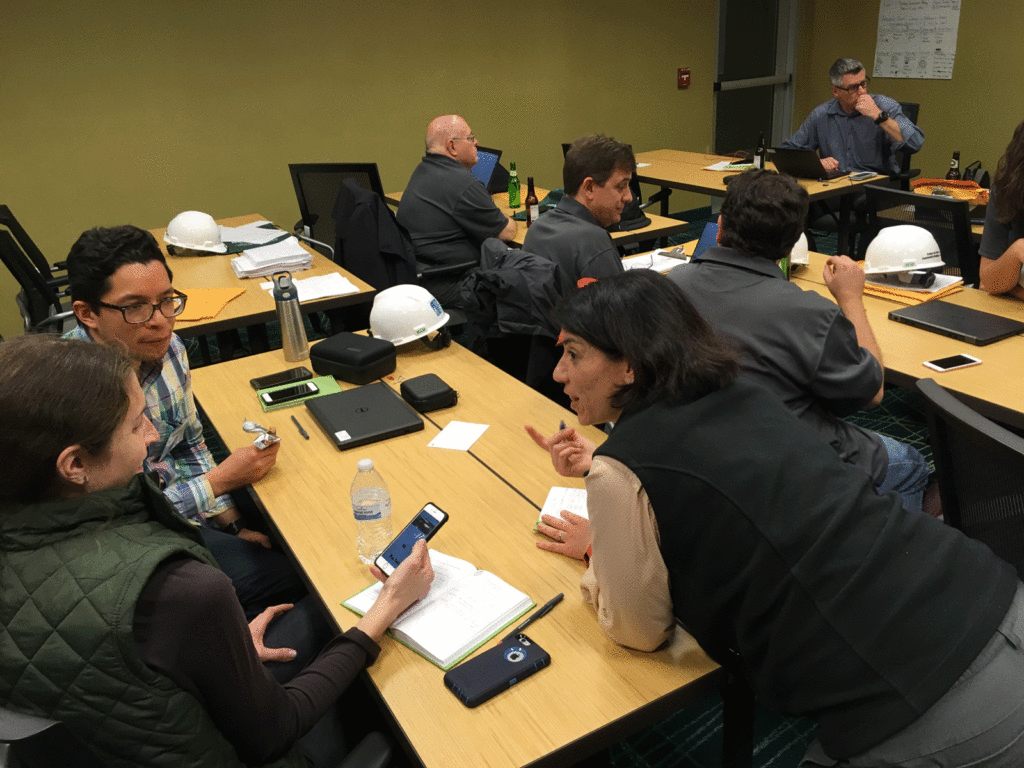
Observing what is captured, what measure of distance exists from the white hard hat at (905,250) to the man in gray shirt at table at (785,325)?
83 cm

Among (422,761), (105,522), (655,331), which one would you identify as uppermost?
(655,331)

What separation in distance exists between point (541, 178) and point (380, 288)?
11.9ft

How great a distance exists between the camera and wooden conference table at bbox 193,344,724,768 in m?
1.28

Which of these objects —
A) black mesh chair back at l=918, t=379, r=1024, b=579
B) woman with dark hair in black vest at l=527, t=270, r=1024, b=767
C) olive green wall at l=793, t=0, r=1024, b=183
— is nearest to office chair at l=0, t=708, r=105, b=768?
woman with dark hair in black vest at l=527, t=270, r=1024, b=767

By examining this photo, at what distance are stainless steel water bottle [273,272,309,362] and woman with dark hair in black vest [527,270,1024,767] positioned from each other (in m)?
1.69

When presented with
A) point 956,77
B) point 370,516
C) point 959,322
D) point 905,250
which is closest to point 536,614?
point 370,516

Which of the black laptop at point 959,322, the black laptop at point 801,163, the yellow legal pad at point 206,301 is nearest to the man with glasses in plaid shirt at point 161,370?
the yellow legal pad at point 206,301

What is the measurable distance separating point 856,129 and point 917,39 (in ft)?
7.23

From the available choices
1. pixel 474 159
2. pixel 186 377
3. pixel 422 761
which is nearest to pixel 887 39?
pixel 474 159

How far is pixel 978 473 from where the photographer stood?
1.46 metres

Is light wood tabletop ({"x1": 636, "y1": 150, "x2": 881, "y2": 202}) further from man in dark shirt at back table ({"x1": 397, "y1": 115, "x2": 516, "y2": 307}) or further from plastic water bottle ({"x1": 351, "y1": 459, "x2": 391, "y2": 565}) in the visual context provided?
plastic water bottle ({"x1": 351, "y1": 459, "x2": 391, "y2": 565})

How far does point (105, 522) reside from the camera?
1116 mm

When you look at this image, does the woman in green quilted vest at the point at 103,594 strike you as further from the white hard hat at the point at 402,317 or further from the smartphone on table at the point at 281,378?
the white hard hat at the point at 402,317

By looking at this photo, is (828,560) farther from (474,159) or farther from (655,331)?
(474,159)
